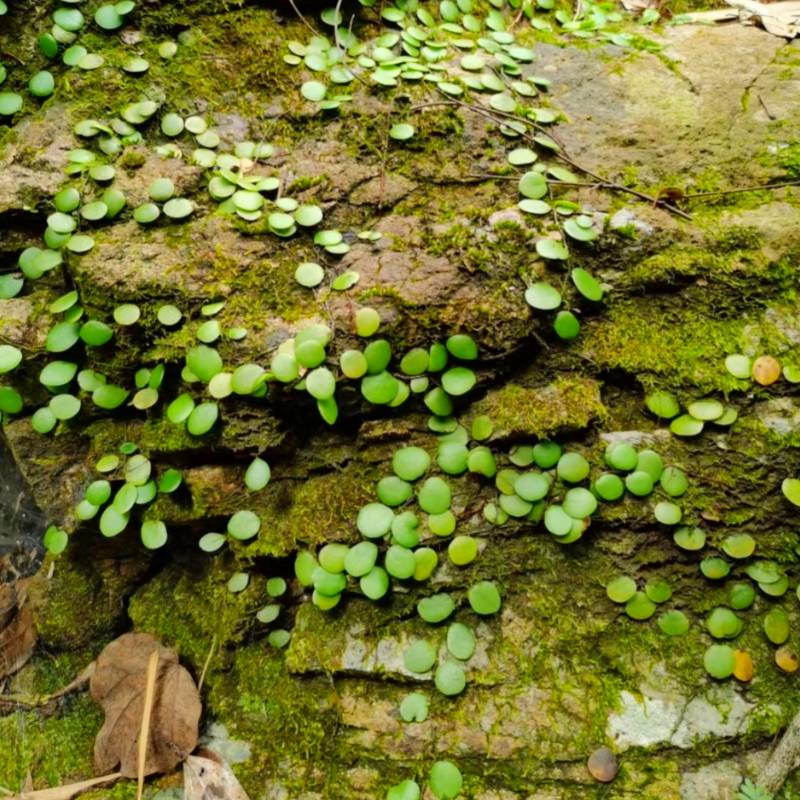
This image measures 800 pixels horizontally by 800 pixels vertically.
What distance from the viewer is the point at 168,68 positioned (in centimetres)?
257

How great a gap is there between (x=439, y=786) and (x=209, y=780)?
782 mm

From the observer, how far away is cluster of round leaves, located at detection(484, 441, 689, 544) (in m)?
1.96

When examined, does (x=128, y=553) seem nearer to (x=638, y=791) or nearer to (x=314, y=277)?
(x=314, y=277)

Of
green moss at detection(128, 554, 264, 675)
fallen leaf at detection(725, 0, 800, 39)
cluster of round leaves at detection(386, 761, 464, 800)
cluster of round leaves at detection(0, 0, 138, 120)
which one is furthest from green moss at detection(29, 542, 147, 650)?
fallen leaf at detection(725, 0, 800, 39)

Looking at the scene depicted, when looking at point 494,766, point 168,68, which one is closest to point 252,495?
point 494,766

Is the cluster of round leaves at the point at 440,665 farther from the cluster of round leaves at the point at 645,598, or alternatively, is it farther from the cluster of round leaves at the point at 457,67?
the cluster of round leaves at the point at 457,67

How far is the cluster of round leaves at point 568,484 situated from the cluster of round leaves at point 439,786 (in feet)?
2.48

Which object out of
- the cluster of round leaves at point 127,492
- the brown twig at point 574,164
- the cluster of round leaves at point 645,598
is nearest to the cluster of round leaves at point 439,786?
the cluster of round leaves at point 645,598

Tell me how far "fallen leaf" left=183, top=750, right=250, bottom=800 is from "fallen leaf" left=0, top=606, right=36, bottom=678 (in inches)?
42.5

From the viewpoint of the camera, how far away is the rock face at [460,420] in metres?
1.96

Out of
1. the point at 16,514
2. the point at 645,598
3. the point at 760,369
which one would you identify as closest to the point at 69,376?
the point at 16,514

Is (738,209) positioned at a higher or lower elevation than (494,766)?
higher

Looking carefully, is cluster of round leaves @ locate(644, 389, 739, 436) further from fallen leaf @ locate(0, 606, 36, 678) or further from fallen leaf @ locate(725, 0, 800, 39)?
fallen leaf @ locate(0, 606, 36, 678)

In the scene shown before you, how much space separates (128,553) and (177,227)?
4.53 ft
